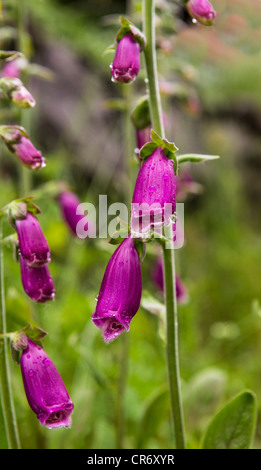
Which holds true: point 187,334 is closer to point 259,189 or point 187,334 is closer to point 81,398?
point 81,398

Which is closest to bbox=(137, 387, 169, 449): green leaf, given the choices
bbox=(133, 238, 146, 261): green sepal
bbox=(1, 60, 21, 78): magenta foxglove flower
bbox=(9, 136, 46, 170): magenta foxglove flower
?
bbox=(133, 238, 146, 261): green sepal

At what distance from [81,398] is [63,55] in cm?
406

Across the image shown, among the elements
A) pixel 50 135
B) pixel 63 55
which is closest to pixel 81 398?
pixel 50 135

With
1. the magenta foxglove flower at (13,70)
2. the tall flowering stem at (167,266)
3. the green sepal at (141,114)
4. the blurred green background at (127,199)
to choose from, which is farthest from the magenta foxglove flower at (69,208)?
the tall flowering stem at (167,266)

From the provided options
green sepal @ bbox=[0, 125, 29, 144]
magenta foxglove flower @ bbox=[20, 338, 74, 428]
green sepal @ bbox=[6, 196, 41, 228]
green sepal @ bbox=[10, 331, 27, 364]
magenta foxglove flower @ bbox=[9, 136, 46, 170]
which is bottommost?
magenta foxglove flower @ bbox=[20, 338, 74, 428]

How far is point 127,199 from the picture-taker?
1701 millimetres

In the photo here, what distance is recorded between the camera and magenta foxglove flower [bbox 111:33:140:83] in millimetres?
920

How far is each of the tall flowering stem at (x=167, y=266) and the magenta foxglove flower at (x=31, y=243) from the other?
0.68ft

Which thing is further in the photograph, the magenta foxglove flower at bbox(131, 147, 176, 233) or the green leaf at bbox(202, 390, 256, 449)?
the green leaf at bbox(202, 390, 256, 449)

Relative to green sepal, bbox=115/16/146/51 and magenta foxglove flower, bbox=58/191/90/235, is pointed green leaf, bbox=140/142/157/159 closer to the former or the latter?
green sepal, bbox=115/16/146/51

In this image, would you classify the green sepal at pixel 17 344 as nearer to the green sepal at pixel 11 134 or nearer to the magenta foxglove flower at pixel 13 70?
the green sepal at pixel 11 134

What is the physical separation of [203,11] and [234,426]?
2.49ft

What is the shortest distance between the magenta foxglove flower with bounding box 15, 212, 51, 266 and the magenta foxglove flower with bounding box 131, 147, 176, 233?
18cm

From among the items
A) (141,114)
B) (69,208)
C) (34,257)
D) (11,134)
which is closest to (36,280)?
(34,257)
